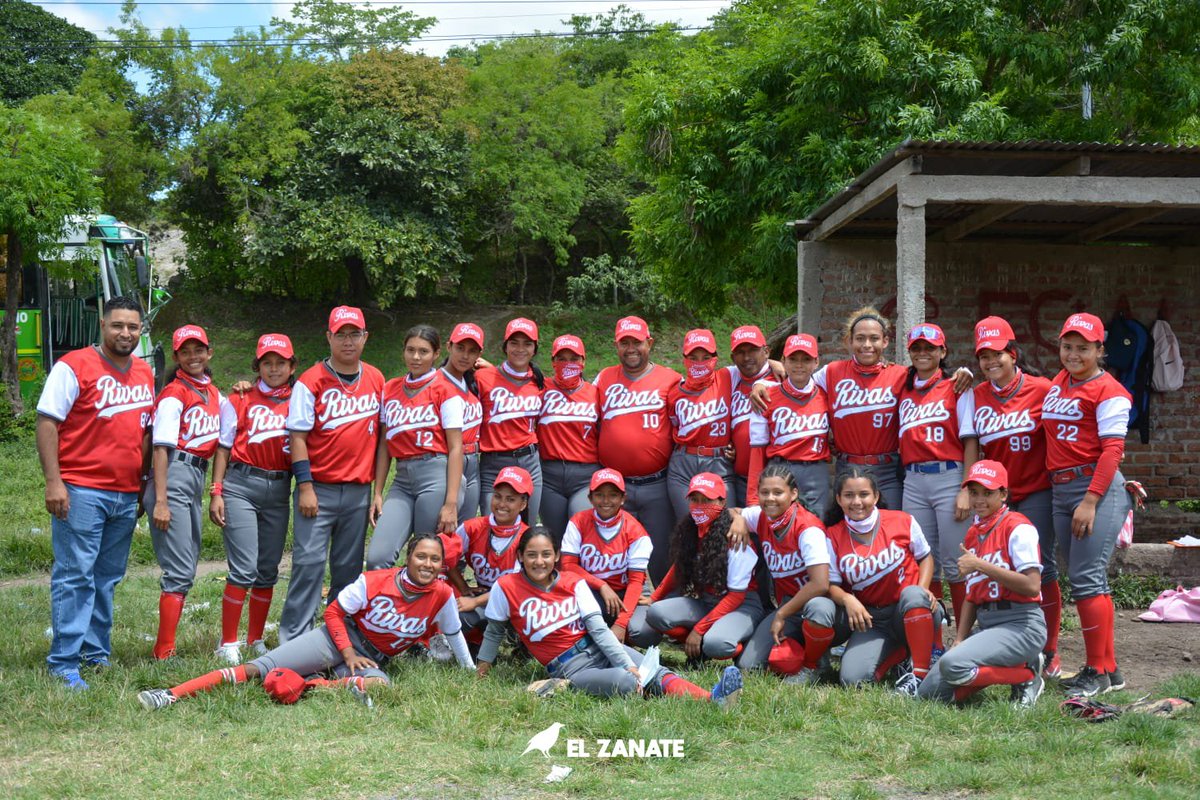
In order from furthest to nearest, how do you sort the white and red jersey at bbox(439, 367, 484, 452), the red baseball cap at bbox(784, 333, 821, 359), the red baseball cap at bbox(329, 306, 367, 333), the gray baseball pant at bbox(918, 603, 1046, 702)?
1. the white and red jersey at bbox(439, 367, 484, 452)
2. the red baseball cap at bbox(784, 333, 821, 359)
3. the red baseball cap at bbox(329, 306, 367, 333)
4. the gray baseball pant at bbox(918, 603, 1046, 702)

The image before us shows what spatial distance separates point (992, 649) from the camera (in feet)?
16.8

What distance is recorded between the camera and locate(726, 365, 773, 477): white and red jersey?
6.49 m

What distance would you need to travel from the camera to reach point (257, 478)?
20.3 feet

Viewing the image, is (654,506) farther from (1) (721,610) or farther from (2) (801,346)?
(2) (801,346)

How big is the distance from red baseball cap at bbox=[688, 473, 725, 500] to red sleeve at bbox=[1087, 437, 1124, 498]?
191 cm

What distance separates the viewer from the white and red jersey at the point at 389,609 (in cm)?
560

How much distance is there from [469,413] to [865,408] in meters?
2.31

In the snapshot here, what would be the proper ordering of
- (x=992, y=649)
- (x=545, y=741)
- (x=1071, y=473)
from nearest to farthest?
(x=545, y=741) < (x=992, y=649) < (x=1071, y=473)

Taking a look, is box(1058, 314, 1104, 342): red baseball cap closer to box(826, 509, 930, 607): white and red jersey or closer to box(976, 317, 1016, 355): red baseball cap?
box(976, 317, 1016, 355): red baseball cap

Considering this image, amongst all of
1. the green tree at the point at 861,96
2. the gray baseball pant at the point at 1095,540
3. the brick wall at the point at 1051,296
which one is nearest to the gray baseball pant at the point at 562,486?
the gray baseball pant at the point at 1095,540

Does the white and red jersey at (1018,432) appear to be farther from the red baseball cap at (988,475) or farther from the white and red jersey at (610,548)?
the white and red jersey at (610,548)

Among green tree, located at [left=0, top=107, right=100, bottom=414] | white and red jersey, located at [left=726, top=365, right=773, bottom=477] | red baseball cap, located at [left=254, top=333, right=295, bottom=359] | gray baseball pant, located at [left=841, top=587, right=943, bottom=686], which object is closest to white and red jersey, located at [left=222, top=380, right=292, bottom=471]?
red baseball cap, located at [left=254, top=333, right=295, bottom=359]

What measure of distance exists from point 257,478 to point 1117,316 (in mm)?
7915

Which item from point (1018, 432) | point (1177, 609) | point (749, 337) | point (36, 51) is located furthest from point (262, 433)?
point (36, 51)
